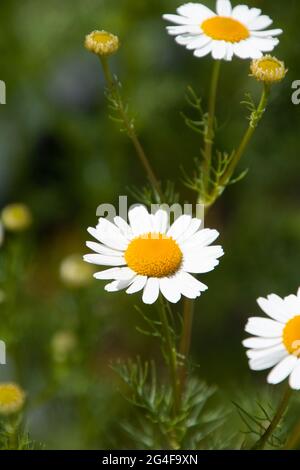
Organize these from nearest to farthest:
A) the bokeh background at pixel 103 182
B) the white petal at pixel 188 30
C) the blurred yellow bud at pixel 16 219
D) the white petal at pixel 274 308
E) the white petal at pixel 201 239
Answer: the white petal at pixel 274 308 < the white petal at pixel 201 239 < the white petal at pixel 188 30 < the blurred yellow bud at pixel 16 219 < the bokeh background at pixel 103 182

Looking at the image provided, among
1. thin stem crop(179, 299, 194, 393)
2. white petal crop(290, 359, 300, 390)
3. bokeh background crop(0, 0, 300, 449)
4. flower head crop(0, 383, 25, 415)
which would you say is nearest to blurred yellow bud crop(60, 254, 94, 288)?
bokeh background crop(0, 0, 300, 449)

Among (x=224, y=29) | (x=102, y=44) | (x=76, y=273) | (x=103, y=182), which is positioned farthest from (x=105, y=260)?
(x=103, y=182)

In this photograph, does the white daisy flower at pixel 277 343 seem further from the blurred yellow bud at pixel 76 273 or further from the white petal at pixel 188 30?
the blurred yellow bud at pixel 76 273

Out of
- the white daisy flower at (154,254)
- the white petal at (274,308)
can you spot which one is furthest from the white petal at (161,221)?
the white petal at (274,308)

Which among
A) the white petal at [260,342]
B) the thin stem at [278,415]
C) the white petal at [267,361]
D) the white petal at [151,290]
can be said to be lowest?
the thin stem at [278,415]

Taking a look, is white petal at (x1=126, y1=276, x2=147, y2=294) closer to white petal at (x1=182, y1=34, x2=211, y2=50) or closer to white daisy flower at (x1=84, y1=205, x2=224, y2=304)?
white daisy flower at (x1=84, y1=205, x2=224, y2=304)

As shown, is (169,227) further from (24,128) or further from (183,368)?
(24,128)

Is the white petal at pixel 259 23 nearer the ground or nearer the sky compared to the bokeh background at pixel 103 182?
nearer the sky
